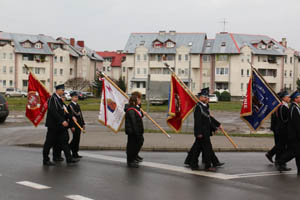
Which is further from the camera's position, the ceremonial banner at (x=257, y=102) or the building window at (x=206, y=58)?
the building window at (x=206, y=58)

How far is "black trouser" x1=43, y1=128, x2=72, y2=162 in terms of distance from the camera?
11.4 metres

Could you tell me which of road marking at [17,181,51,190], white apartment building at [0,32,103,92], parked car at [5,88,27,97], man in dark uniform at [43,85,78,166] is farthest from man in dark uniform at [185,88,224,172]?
white apartment building at [0,32,103,92]

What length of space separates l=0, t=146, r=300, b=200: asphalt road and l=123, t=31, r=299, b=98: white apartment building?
7698 cm

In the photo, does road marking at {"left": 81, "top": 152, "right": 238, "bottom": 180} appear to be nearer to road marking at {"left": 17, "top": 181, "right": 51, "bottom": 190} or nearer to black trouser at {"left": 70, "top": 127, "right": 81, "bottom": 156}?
black trouser at {"left": 70, "top": 127, "right": 81, "bottom": 156}

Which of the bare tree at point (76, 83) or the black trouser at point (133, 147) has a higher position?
the bare tree at point (76, 83)

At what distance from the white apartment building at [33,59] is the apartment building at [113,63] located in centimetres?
1577

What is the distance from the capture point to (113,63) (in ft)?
384

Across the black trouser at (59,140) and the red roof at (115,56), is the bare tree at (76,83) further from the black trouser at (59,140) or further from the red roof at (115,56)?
the black trouser at (59,140)

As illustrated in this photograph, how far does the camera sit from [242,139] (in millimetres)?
17672

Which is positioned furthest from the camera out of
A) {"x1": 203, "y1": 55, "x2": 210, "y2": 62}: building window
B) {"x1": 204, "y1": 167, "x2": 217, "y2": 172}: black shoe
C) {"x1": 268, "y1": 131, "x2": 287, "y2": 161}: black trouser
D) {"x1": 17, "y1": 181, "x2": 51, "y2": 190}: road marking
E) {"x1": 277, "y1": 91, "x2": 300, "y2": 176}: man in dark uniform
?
{"x1": 203, "y1": 55, "x2": 210, "y2": 62}: building window

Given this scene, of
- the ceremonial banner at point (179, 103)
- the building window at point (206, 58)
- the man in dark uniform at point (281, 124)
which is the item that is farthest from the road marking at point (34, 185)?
the building window at point (206, 58)

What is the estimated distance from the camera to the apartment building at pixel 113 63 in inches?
4582

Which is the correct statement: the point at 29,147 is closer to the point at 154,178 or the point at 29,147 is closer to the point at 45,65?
the point at 154,178

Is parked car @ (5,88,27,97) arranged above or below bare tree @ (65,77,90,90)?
below
